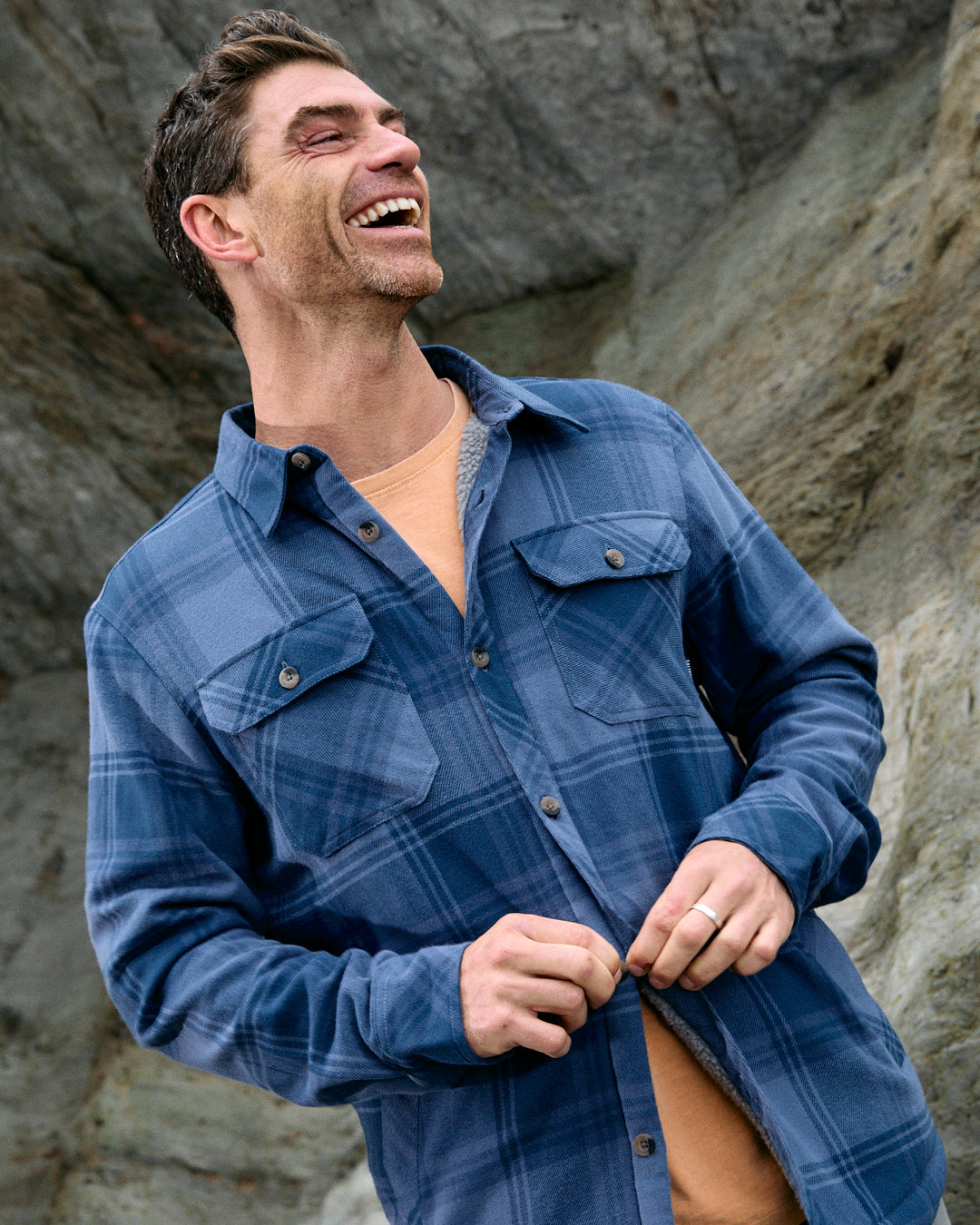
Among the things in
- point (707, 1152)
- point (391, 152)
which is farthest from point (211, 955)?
point (391, 152)

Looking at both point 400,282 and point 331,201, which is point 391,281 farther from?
point 331,201

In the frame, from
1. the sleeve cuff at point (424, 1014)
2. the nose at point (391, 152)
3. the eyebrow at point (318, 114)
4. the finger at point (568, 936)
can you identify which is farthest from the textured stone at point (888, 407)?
the eyebrow at point (318, 114)

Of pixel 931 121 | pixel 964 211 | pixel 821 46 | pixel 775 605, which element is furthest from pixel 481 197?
pixel 775 605

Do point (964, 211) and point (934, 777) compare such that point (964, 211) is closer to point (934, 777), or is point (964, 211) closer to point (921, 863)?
point (934, 777)

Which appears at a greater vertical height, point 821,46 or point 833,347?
point 821,46

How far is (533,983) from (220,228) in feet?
4.37

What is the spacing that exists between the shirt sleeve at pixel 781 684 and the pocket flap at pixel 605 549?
3.4 inches

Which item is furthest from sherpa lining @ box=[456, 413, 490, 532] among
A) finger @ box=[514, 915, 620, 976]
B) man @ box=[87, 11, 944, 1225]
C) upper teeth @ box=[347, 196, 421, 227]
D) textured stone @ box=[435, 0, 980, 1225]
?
textured stone @ box=[435, 0, 980, 1225]

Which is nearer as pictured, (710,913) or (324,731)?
(710,913)

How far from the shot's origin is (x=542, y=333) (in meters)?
5.12

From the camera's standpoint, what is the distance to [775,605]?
173 centimetres

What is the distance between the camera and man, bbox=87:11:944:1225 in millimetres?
1410

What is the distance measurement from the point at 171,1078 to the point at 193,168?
3882mm

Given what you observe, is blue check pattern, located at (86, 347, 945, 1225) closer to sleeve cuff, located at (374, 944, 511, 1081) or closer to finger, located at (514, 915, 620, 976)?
sleeve cuff, located at (374, 944, 511, 1081)
